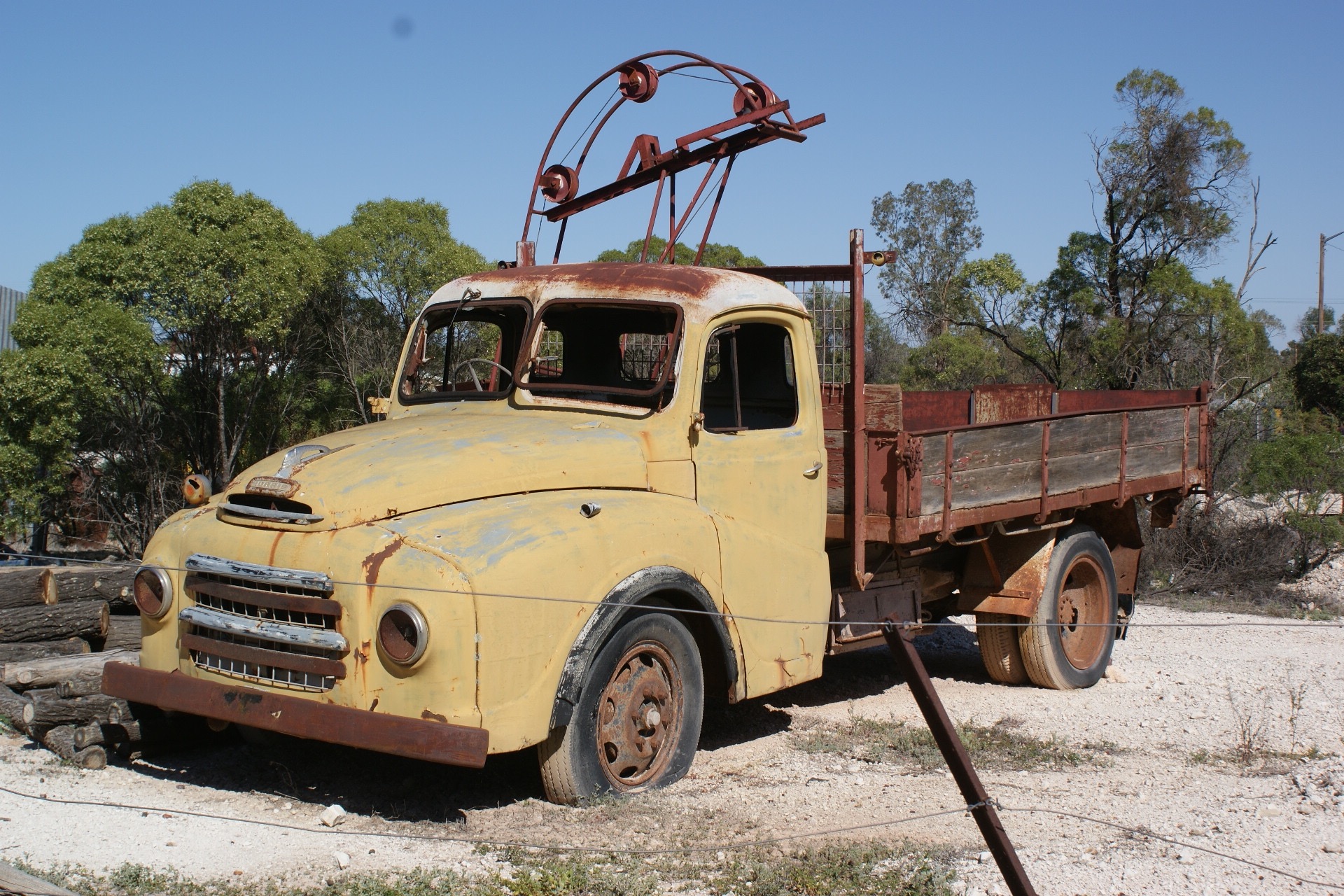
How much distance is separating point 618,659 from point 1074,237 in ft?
67.2

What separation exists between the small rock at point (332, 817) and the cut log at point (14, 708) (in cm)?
189

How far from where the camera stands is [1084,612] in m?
8.61

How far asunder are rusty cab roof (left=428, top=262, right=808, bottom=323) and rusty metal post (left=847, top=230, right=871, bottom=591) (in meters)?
0.34

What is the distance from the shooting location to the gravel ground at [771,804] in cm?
421

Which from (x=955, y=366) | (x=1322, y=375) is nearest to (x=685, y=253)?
(x=955, y=366)

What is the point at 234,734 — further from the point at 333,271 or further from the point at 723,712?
the point at 333,271

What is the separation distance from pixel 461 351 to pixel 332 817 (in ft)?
8.65

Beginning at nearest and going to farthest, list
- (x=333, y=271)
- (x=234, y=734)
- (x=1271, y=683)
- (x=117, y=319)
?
1. (x=234, y=734)
2. (x=1271, y=683)
3. (x=117, y=319)
4. (x=333, y=271)

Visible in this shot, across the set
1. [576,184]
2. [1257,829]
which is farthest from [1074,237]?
[1257,829]

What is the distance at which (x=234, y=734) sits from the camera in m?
5.80

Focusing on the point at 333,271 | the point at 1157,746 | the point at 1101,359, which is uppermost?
the point at 333,271

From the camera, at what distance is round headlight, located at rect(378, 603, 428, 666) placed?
162 inches

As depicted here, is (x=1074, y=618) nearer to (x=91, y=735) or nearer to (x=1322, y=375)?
(x=91, y=735)

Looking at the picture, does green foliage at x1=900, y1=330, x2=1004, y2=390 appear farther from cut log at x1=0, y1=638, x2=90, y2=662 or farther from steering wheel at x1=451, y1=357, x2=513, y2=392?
cut log at x1=0, y1=638, x2=90, y2=662
